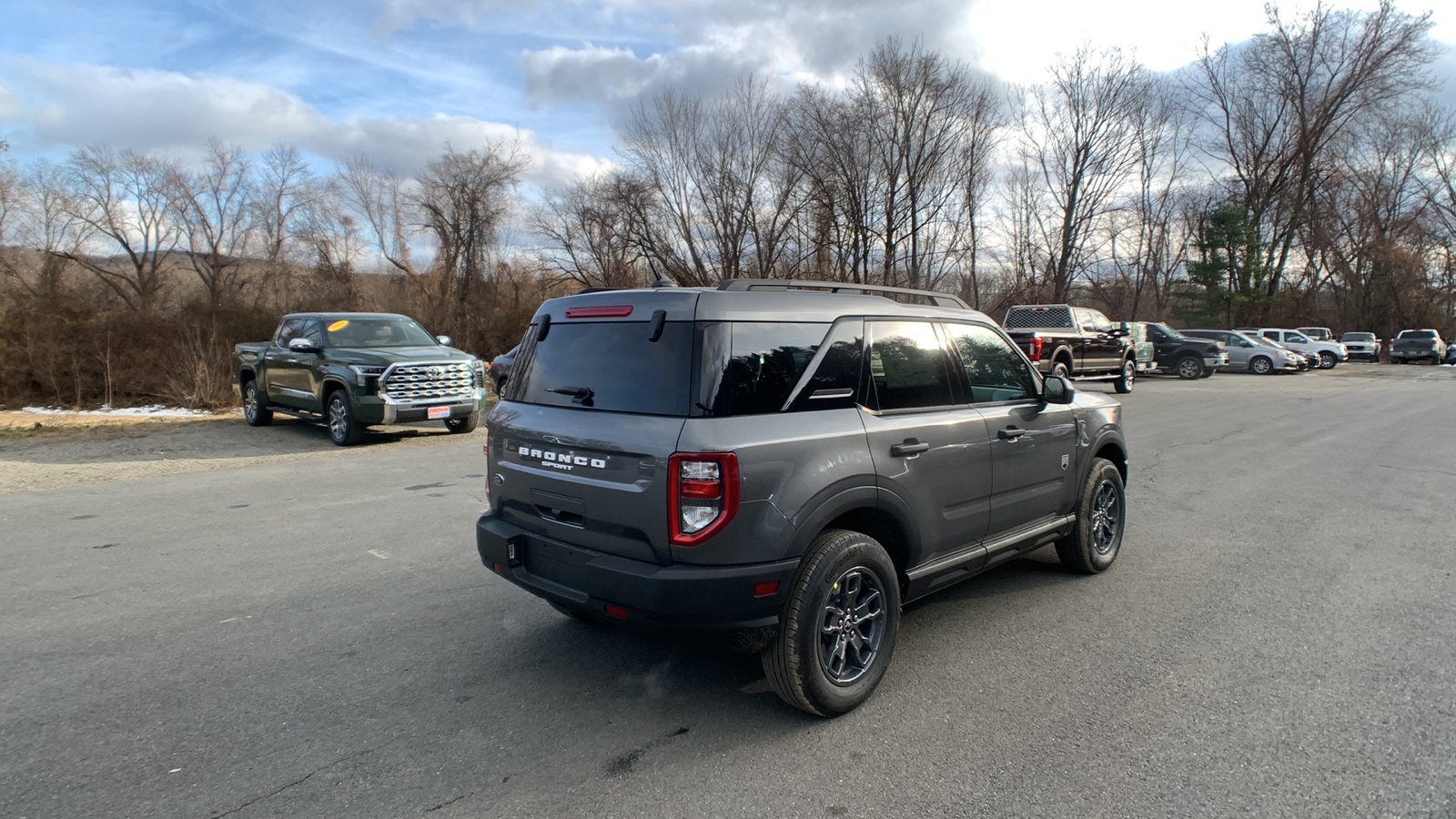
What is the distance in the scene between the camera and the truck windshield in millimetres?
12055

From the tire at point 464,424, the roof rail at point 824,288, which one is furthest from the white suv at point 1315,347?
the roof rail at point 824,288

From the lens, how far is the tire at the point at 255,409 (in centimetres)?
1349

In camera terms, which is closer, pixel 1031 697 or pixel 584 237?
pixel 1031 697

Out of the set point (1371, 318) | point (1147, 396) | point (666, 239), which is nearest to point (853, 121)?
point (666, 239)

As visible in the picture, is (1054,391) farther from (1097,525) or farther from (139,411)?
(139,411)

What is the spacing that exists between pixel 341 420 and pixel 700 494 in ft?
32.9

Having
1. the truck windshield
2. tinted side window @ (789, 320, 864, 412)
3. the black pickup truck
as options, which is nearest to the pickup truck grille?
the truck windshield

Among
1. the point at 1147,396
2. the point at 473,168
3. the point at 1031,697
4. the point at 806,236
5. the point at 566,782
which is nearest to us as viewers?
the point at 566,782

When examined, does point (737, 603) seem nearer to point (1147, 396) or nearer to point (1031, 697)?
point (1031, 697)

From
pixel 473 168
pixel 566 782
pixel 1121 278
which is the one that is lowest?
pixel 566 782

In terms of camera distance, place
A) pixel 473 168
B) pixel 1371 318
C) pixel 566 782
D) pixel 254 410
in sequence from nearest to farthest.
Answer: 1. pixel 566 782
2. pixel 254 410
3. pixel 473 168
4. pixel 1371 318

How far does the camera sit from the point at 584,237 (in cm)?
3619

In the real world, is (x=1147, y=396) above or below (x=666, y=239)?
below

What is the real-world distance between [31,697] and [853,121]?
109 feet
